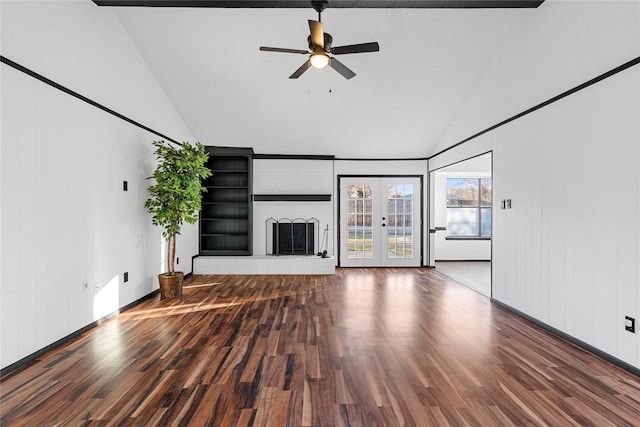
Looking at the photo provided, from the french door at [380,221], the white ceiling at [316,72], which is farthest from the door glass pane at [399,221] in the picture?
the white ceiling at [316,72]

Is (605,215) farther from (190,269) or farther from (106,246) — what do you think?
(190,269)

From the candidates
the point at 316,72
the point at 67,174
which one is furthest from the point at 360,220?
the point at 67,174

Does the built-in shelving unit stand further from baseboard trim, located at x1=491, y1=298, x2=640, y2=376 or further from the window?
the window

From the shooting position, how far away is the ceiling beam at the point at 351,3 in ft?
11.2

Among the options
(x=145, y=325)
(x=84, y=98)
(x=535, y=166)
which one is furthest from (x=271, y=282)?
(x=535, y=166)

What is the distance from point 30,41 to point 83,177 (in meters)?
1.26

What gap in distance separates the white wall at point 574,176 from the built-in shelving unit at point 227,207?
476 centimetres

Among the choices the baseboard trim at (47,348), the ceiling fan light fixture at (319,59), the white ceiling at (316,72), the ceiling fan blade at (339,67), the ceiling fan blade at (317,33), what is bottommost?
the baseboard trim at (47,348)

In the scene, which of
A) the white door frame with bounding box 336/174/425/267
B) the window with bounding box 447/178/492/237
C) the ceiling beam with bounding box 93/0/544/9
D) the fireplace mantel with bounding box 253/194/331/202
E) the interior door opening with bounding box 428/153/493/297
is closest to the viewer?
the ceiling beam with bounding box 93/0/544/9

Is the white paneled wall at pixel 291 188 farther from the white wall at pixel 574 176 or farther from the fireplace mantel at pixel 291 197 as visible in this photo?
the white wall at pixel 574 176

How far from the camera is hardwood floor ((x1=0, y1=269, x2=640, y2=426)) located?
2.01 metres

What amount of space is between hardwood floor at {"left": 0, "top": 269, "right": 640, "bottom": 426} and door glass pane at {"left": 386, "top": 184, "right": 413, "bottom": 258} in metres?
3.22

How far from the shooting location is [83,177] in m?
3.40

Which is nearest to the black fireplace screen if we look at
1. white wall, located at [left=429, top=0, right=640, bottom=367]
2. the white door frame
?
the white door frame
